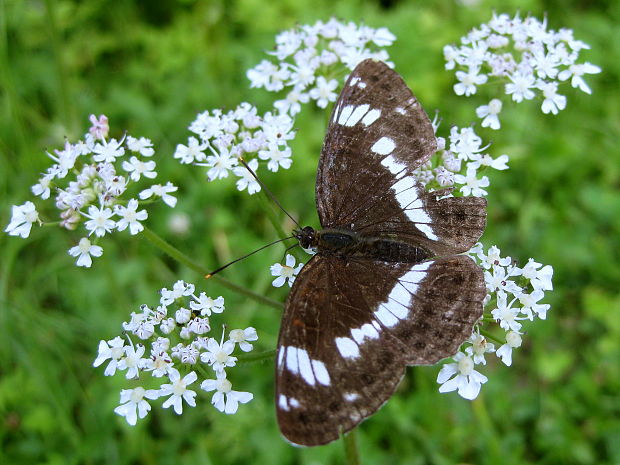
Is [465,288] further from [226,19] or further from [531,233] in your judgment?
[226,19]

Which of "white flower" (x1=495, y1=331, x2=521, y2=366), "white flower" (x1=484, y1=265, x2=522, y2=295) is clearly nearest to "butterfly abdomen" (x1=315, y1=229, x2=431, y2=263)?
"white flower" (x1=484, y1=265, x2=522, y2=295)

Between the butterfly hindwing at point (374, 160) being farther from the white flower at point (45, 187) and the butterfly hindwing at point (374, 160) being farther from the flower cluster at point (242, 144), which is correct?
the white flower at point (45, 187)

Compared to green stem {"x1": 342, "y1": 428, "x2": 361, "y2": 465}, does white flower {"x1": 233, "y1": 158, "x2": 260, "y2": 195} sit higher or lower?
higher

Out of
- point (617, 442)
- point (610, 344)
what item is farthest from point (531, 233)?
point (617, 442)

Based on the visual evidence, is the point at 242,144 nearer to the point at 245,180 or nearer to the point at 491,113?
the point at 245,180

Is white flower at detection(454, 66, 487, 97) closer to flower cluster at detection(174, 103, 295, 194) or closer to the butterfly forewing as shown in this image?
flower cluster at detection(174, 103, 295, 194)

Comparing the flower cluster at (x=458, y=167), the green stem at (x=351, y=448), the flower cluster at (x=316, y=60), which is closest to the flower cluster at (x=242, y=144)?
the flower cluster at (x=316, y=60)
